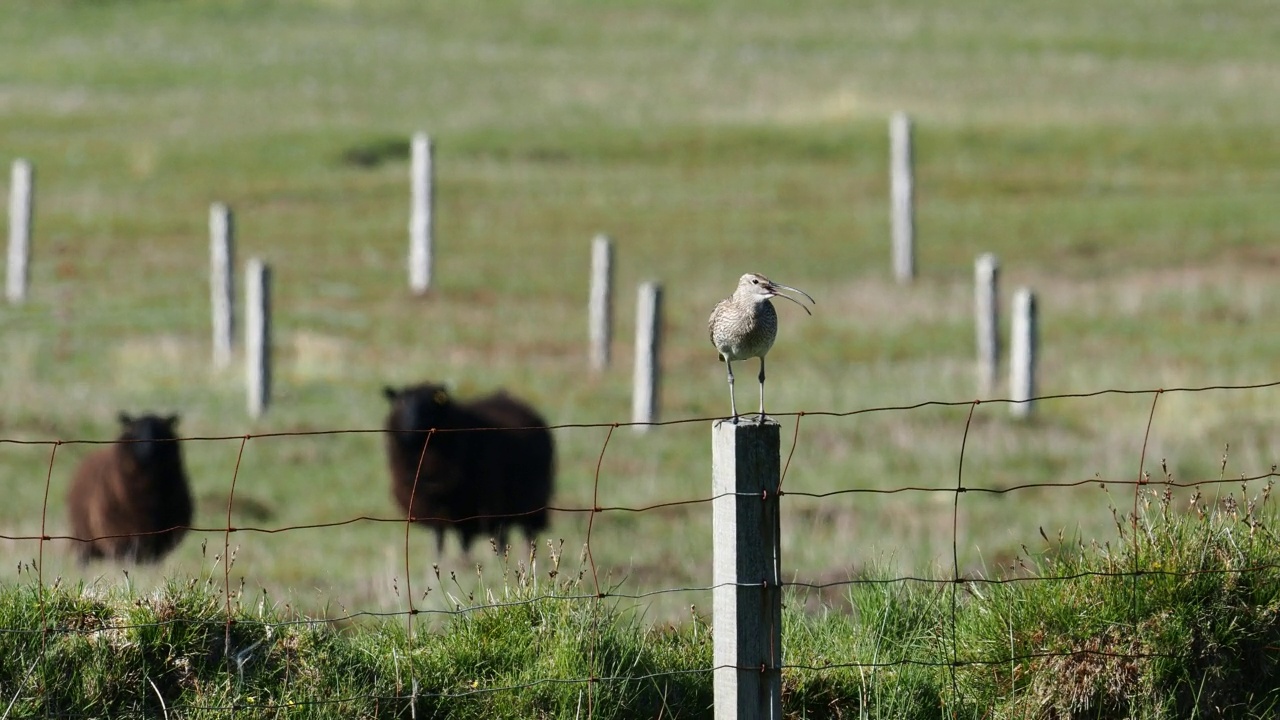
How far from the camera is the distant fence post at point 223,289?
1723 cm

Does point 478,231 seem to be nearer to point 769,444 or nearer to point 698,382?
point 698,382

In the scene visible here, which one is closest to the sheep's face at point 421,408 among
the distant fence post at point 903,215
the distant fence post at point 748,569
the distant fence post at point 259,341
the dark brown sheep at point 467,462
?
the dark brown sheep at point 467,462

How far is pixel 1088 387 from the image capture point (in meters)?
15.9

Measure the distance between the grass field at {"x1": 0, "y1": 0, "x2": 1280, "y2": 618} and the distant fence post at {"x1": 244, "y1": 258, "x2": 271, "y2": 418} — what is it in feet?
0.99

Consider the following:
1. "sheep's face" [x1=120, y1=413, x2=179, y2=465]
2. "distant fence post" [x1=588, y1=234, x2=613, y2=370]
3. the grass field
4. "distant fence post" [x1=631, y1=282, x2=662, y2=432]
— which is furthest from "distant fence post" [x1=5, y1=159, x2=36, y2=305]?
"sheep's face" [x1=120, y1=413, x2=179, y2=465]

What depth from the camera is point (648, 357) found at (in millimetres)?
14828

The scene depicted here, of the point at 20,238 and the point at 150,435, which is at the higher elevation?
the point at 20,238

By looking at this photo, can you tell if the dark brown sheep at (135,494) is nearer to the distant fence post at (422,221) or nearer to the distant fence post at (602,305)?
the distant fence post at (602,305)

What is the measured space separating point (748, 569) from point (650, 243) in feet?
74.4

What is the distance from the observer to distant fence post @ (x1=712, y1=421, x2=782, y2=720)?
15.8ft

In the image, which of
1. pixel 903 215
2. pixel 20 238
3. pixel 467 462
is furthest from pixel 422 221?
pixel 467 462

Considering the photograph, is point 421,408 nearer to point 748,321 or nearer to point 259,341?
point 259,341

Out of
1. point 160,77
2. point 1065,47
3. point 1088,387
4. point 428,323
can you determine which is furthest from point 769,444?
point 1065,47

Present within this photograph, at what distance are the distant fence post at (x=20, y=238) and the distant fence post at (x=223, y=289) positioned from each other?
419 centimetres
